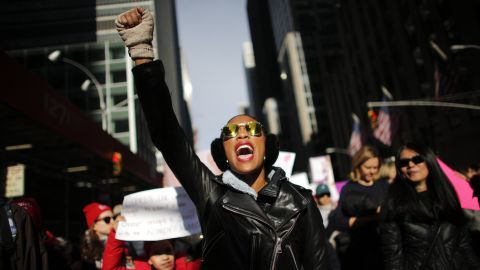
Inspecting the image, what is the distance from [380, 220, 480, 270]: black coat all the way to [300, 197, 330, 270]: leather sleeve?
4.83ft

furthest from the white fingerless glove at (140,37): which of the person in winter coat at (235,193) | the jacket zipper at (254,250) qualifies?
the jacket zipper at (254,250)

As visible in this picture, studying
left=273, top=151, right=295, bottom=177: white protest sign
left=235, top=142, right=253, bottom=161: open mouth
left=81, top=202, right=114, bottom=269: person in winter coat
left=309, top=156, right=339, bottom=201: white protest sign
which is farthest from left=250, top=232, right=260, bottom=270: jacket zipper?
left=309, top=156, right=339, bottom=201: white protest sign

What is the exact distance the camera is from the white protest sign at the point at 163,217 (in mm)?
3535

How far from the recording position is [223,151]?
259cm

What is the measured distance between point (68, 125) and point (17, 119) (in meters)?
1.18

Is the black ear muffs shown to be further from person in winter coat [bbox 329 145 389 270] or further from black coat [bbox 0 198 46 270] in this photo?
person in winter coat [bbox 329 145 389 270]

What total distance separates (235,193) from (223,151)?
1.25 ft

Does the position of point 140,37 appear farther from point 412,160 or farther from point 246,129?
point 412,160

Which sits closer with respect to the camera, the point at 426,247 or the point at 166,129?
the point at 166,129

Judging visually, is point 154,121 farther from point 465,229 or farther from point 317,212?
point 465,229

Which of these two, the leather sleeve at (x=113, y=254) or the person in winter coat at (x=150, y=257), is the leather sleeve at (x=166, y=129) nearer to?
the person in winter coat at (x=150, y=257)

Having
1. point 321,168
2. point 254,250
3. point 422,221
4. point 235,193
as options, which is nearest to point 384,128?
point 321,168

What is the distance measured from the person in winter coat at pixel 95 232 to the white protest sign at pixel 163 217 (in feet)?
4.23

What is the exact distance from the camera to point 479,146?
87.7ft
